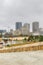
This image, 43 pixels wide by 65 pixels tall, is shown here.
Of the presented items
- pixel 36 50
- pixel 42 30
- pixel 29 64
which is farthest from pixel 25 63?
pixel 42 30

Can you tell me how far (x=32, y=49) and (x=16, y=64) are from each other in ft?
8.95

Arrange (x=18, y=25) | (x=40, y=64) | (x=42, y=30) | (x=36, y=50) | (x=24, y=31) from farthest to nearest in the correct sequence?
(x=18, y=25) < (x=24, y=31) < (x=42, y=30) < (x=36, y=50) < (x=40, y=64)

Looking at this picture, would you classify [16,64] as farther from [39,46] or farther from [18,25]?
[18,25]

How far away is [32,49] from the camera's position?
A: 22.2 ft

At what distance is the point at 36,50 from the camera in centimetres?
668

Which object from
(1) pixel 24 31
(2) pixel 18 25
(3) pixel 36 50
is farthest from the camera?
(2) pixel 18 25

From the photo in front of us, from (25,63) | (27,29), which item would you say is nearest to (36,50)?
(25,63)

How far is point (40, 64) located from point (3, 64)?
1.06m

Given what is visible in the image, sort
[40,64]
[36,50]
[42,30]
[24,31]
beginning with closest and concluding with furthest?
[40,64] < [36,50] < [42,30] < [24,31]

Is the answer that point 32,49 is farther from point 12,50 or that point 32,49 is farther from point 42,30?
point 42,30

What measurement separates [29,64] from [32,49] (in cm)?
270

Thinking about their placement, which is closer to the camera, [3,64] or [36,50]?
[3,64]

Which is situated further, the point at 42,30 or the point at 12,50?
the point at 42,30

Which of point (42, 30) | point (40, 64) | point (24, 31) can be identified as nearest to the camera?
point (40, 64)
